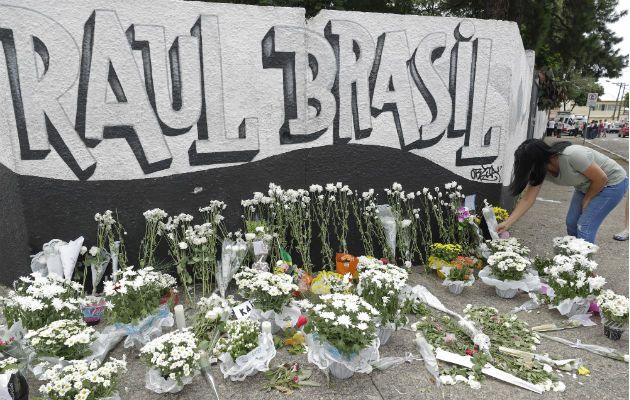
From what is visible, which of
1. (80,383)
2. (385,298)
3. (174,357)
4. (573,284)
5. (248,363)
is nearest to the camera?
(80,383)

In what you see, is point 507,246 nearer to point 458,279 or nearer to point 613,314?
point 458,279

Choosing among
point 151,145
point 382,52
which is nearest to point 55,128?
point 151,145

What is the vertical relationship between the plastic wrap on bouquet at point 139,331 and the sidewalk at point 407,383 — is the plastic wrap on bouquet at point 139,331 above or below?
above

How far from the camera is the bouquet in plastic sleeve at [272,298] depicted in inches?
119

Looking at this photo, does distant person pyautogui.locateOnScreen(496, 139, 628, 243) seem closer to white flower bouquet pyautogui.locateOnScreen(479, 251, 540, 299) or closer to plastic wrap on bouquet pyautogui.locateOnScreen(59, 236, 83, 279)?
white flower bouquet pyautogui.locateOnScreen(479, 251, 540, 299)

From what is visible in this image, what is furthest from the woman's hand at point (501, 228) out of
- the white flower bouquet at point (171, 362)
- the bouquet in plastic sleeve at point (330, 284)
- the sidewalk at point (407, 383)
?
the white flower bouquet at point (171, 362)

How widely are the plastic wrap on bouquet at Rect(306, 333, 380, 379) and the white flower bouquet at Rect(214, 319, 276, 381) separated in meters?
0.29

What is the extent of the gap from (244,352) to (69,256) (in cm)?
204

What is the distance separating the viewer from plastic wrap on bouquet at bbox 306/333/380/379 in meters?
→ 2.52

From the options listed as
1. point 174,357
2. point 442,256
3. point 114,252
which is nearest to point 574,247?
point 442,256

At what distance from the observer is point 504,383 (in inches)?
103

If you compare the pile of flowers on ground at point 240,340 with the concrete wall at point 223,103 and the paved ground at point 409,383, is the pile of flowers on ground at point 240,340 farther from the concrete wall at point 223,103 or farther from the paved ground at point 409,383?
the concrete wall at point 223,103
